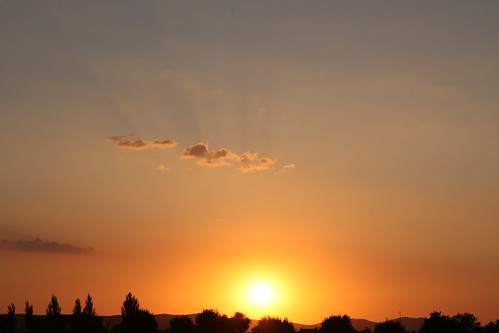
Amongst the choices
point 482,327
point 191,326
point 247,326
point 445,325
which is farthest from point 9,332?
point 482,327

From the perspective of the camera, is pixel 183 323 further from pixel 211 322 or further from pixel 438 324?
pixel 438 324

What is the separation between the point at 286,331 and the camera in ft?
583

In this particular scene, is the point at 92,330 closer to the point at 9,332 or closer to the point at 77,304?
the point at 77,304

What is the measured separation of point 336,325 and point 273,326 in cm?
1841

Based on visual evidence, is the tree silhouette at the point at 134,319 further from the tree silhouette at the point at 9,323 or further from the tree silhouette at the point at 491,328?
the tree silhouette at the point at 491,328

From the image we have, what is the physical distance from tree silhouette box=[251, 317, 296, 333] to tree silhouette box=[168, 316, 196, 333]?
19.5 m

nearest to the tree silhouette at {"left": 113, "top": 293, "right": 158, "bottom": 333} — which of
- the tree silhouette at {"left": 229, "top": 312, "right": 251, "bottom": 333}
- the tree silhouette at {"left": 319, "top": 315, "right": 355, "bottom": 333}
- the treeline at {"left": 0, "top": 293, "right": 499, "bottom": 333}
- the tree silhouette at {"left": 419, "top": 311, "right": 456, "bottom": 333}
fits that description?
the treeline at {"left": 0, "top": 293, "right": 499, "bottom": 333}

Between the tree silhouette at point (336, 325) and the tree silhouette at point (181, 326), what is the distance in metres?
38.5

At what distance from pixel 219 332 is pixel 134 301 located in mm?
25793

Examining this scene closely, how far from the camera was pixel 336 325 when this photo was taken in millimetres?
184125

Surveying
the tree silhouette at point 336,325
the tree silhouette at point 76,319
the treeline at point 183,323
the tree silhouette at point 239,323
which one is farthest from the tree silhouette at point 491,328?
the tree silhouette at point 76,319

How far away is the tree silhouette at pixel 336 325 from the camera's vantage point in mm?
182750

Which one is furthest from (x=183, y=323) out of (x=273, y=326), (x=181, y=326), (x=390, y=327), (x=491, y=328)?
(x=491, y=328)

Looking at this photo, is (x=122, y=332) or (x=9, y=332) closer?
(x=122, y=332)
